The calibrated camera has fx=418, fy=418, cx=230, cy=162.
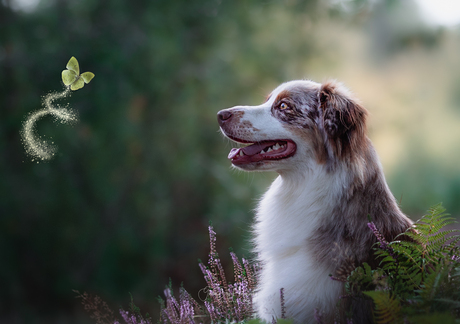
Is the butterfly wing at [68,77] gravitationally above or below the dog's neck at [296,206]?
above

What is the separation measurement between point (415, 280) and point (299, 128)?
1153 millimetres

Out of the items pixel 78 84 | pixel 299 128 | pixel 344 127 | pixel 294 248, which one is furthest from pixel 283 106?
pixel 78 84

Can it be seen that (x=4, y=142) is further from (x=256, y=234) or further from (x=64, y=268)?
(x=256, y=234)

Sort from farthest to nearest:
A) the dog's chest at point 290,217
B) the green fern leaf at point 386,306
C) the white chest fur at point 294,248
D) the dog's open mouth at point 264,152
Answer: the dog's open mouth at point 264,152 < the dog's chest at point 290,217 < the white chest fur at point 294,248 < the green fern leaf at point 386,306

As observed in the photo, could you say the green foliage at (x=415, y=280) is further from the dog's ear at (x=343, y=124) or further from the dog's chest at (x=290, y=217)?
the dog's ear at (x=343, y=124)

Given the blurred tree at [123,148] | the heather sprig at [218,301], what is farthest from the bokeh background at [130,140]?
the heather sprig at [218,301]

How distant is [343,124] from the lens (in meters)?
2.58

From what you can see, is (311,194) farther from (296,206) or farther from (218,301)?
(218,301)

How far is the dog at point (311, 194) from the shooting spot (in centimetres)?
227

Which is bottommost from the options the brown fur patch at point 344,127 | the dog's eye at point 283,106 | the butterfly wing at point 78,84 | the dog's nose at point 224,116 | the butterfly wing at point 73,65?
the brown fur patch at point 344,127

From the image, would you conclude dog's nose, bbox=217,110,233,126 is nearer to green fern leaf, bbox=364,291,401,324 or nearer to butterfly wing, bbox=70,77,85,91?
butterfly wing, bbox=70,77,85,91

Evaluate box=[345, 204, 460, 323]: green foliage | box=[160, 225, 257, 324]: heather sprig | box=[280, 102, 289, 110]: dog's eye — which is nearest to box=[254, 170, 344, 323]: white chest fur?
box=[160, 225, 257, 324]: heather sprig

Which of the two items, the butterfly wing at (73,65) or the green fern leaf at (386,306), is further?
the butterfly wing at (73,65)

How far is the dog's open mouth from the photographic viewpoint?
272 centimetres
